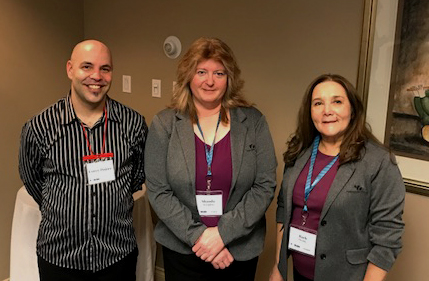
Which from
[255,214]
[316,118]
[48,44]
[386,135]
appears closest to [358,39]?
[386,135]

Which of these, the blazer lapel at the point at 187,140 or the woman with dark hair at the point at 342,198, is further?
the blazer lapel at the point at 187,140

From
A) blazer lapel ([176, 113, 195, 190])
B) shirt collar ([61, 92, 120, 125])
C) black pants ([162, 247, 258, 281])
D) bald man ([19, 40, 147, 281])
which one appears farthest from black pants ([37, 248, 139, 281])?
shirt collar ([61, 92, 120, 125])

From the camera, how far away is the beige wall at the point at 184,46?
207 centimetres

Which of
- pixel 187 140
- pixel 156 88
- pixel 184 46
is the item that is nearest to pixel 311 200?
pixel 187 140

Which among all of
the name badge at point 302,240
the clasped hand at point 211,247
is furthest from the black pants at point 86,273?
the name badge at point 302,240

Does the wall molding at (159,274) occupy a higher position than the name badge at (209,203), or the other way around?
the name badge at (209,203)

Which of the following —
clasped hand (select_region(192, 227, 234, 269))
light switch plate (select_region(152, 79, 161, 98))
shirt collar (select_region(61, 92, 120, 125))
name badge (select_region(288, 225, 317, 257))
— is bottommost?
clasped hand (select_region(192, 227, 234, 269))

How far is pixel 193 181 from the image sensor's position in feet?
5.55

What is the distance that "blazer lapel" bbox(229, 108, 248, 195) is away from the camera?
171 cm

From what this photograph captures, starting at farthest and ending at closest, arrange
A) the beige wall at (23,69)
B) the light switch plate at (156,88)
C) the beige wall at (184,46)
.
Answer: the light switch plate at (156,88)
the beige wall at (23,69)
the beige wall at (184,46)

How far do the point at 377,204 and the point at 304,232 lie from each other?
0.94 feet

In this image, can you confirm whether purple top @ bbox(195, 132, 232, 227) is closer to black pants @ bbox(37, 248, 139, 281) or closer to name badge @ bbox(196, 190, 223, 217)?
name badge @ bbox(196, 190, 223, 217)

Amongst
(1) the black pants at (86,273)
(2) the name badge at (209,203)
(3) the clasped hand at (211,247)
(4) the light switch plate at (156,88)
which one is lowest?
(1) the black pants at (86,273)

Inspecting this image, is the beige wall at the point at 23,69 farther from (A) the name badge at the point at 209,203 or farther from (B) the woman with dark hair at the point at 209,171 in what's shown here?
(A) the name badge at the point at 209,203
